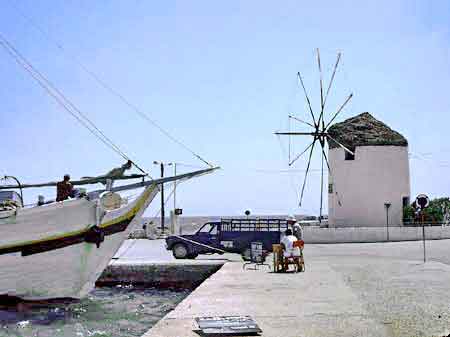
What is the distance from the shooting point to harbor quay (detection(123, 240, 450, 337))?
26.1 feet

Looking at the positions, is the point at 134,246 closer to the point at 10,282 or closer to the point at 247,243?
the point at 247,243

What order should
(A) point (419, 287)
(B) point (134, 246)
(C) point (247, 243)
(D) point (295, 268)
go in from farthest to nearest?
(B) point (134, 246) → (C) point (247, 243) → (D) point (295, 268) → (A) point (419, 287)

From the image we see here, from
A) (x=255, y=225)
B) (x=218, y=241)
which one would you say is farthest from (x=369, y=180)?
(x=218, y=241)

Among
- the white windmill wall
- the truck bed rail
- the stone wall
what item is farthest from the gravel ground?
the white windmill wall

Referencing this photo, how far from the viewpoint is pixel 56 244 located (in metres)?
14.7

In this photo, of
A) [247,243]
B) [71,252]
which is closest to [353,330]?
[71,252]

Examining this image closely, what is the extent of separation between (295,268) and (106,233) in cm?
502

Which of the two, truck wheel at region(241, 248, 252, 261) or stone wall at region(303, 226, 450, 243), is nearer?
truck wheel at region(241, 248, 252, 261)

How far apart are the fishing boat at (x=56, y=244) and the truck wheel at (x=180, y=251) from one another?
19.0 ft

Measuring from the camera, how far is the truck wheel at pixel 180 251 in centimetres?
2162

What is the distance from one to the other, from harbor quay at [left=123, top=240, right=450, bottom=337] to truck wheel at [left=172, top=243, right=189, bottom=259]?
4.89 metres

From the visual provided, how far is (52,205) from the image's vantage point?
47.2ft

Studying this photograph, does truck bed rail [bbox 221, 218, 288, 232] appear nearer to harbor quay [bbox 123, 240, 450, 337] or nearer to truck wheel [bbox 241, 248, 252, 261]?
truck wheel [bbox 241, 248, 252, 261]

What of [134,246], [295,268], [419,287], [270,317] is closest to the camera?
[270,317]
